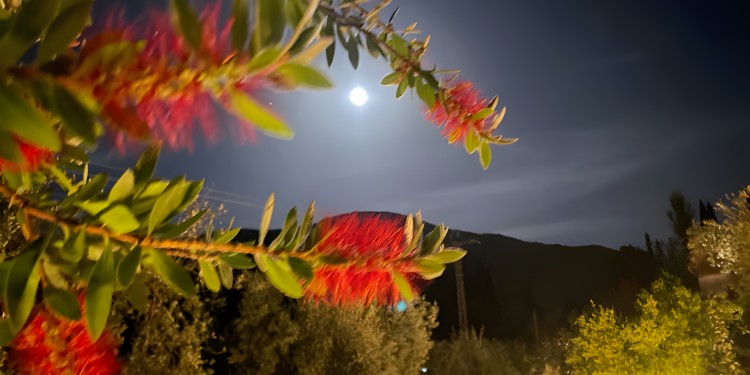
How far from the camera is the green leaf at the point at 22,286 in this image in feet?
0.65

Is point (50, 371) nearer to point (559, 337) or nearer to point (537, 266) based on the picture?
point (559, 337)

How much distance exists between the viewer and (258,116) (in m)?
0.18

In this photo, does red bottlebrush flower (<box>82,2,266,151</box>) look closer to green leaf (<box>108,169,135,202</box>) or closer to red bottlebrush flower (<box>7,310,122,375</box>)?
green leaf (<box>108,169,135,202</box>)

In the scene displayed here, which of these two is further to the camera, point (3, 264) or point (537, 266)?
point (537, 266)

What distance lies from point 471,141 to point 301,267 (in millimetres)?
367

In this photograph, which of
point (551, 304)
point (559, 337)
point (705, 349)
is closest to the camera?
point (705, 349)

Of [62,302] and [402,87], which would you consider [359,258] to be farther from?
[402,87]

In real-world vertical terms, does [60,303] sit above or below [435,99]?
below

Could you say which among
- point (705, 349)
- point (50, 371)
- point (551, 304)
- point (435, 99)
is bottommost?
point (705, 349)

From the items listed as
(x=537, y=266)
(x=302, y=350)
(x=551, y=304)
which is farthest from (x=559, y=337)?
(x=302, y=350)

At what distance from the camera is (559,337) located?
37.6 ft

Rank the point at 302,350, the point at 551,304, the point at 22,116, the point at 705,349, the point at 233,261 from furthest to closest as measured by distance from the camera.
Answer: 1. the point at 551,304
2. the point at 705,349
3. the point at 302,350
4. the point at 233,261
5. the point at 22,116

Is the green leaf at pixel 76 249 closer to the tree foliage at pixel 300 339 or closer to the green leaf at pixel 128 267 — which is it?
the green leaf at pixel 128 267

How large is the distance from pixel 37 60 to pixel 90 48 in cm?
2
